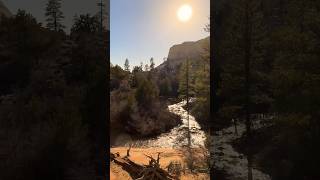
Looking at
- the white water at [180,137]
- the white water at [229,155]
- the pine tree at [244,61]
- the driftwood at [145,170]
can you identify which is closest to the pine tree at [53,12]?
the pine tree at [244,61]

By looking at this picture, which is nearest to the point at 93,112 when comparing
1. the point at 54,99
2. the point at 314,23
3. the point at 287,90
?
the point at 54,99

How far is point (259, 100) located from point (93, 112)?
612 centimetres

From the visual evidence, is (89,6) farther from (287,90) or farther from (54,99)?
(287,90)

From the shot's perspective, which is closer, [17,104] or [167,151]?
[17,104]

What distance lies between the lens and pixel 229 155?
13.6 metres

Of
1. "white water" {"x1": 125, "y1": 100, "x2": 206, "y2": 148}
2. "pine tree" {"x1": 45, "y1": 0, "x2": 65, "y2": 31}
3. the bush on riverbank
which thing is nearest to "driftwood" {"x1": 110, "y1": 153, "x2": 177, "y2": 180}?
"white water" {"x1": 125, "y1": 100, "x2": 206, "y2": 148}

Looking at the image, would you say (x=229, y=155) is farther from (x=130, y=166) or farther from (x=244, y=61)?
(x=130, y=166)

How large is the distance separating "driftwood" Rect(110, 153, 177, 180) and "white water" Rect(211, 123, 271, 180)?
240 inches

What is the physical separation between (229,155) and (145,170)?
6.84m

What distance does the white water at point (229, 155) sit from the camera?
44.1ft

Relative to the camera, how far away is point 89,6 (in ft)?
43.3

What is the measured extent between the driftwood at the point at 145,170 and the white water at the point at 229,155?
609cm

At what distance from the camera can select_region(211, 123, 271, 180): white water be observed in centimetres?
1343

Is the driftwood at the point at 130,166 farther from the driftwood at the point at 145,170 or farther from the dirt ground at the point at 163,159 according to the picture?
the dirt ground at the point at 163,159
